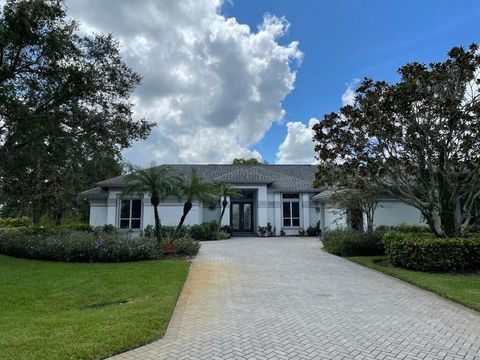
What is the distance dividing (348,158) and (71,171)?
11.3 m

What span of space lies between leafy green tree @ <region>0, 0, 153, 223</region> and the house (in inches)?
420

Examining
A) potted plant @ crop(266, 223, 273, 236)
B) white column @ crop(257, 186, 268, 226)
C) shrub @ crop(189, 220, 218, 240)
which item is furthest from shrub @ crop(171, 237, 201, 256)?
white column @ crop(257, 186, 268, 226)

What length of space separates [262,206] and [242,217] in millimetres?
2712

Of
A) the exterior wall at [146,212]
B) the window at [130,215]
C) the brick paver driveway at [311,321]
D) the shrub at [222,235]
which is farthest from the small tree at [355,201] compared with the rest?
the window at [130,215]

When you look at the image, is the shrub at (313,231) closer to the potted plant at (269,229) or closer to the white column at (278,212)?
the white column at (278,212)

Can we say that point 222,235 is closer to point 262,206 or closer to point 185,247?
point 262,206

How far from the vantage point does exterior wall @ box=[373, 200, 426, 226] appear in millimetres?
23281

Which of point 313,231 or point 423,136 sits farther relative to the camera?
point 313,231

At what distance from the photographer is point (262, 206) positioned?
29000 millimetres

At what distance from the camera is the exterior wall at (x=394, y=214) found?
76.4 feet

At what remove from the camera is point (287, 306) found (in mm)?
7512

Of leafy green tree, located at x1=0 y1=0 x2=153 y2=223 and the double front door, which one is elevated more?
leafy green tree, located at x1=0 y1=0 x2=153 y2=223

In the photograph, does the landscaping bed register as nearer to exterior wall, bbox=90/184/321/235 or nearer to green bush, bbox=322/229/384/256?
green bush, bbox=322/229/384/256

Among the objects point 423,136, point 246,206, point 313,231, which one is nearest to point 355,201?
point 423,136
